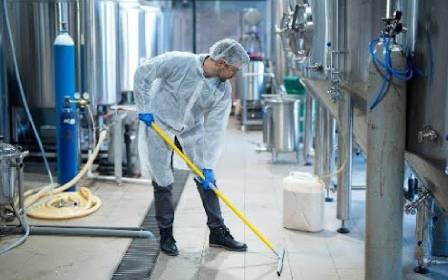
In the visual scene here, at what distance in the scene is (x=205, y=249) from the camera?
114 inches

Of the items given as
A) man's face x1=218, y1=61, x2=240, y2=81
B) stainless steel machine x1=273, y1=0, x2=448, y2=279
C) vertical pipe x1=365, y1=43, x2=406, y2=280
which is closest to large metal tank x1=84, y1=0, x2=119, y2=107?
man's face x1=218, y1=61, x2=240, y2=81

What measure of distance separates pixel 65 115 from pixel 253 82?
3394 millimetres

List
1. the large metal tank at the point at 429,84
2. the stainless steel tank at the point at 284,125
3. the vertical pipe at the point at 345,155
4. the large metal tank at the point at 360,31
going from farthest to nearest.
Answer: the stainless steel tank at the point at 284,125, the vertical pipe at the point at 345,155, the large metal tank at the point at 360,31, the large metal tank at the point at 429,84

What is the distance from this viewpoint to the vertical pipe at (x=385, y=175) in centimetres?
182

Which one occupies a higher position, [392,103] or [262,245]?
[392,103]

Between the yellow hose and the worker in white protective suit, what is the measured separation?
2.63 ft

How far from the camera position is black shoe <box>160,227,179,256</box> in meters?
2.82

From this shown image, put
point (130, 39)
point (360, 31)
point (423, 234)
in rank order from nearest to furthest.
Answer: point (360, 31)
point (423, 234)
point (130, 39)

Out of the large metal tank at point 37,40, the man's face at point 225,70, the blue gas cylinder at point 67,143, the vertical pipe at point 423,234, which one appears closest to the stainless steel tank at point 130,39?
the large metal tank at point 37,40

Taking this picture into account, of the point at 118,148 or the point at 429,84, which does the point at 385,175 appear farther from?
the point at 118,148

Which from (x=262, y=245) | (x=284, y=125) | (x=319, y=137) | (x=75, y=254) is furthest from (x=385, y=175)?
(x=284, y=125)

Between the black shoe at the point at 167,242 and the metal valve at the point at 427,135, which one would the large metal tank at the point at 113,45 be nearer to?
the black shoe at the point at 167,242

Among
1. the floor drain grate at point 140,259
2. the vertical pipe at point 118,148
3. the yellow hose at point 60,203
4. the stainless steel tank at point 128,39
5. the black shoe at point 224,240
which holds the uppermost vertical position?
the stainless steel tank at point 128,39

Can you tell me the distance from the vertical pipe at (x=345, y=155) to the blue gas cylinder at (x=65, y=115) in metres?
1.74
